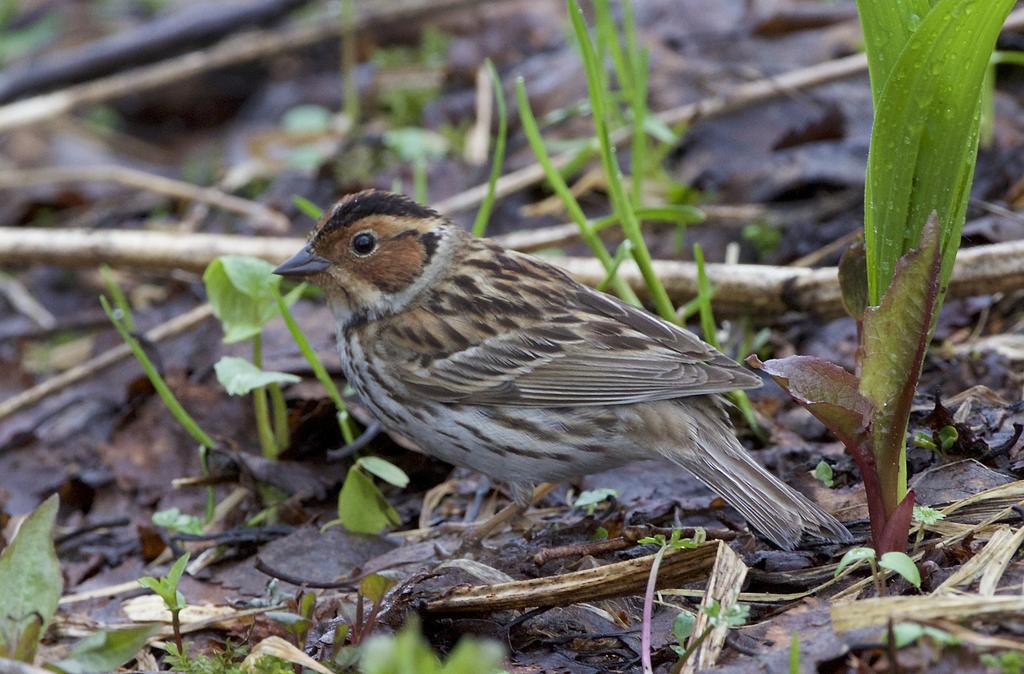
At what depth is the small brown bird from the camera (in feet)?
13.3

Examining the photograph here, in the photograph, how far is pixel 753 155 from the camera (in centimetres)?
633

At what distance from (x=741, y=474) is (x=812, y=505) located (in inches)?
10.1

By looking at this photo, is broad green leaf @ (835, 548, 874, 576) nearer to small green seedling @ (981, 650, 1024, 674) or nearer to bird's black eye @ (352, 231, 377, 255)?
small green seedling @ (981, 650, 1024, 674)

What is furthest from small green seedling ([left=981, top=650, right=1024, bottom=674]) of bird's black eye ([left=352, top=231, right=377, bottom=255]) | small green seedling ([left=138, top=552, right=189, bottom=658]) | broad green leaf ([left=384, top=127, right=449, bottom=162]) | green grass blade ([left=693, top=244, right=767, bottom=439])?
broad green leaf ([left=384, top=127, right=449, bottom=162])

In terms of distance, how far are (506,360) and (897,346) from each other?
1652mm

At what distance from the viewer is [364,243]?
15.1ft

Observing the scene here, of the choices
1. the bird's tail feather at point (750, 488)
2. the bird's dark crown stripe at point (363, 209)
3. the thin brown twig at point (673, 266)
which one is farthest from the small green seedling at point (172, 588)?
the thin brown twig at point (673, 266)

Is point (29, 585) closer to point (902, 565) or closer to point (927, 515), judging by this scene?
point (902, 565)

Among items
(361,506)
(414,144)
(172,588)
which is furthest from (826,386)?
(414,144)

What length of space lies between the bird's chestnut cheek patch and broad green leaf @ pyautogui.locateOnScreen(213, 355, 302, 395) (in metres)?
0.50

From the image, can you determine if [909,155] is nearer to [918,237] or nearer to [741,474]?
[918,237]

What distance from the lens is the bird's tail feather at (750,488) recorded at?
11.2 ft

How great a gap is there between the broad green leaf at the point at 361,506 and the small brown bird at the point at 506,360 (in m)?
0.23

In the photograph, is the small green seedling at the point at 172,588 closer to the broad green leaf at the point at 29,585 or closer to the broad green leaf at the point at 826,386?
the broad green leaf at the point at 29,585
